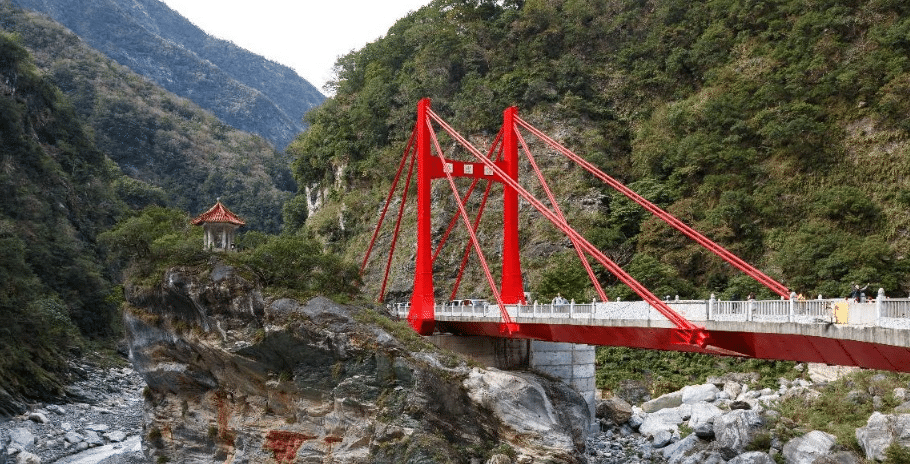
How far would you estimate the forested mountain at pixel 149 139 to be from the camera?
96.0 metres

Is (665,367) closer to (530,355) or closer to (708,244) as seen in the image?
(530,355)

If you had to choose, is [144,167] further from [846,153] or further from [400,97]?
[846,153]

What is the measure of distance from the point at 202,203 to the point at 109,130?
13.5 metres

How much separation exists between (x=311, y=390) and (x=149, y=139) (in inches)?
3213

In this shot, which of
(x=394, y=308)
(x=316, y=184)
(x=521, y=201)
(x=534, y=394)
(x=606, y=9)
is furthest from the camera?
(x=316, y=184)

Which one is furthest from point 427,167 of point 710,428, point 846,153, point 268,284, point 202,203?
point 202,203

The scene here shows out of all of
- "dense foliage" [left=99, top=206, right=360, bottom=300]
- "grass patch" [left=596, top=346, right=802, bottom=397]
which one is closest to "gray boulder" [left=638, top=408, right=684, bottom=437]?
"grass patch" [left=596, top=346, right=802, bottom=397]

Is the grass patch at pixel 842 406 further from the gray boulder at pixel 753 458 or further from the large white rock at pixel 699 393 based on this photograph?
the large white rock at pixel 699 393

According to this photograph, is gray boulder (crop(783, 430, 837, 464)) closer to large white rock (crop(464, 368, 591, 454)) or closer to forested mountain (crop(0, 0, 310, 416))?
large white rock (crop(464, 368, 591, 454))

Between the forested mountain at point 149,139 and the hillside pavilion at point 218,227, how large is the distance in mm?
61735

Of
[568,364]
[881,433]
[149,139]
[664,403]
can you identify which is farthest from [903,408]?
[149,139]

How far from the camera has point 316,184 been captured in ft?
216

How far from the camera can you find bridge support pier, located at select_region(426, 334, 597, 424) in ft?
104

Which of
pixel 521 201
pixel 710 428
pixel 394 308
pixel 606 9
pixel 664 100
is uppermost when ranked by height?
pixel 606 9
